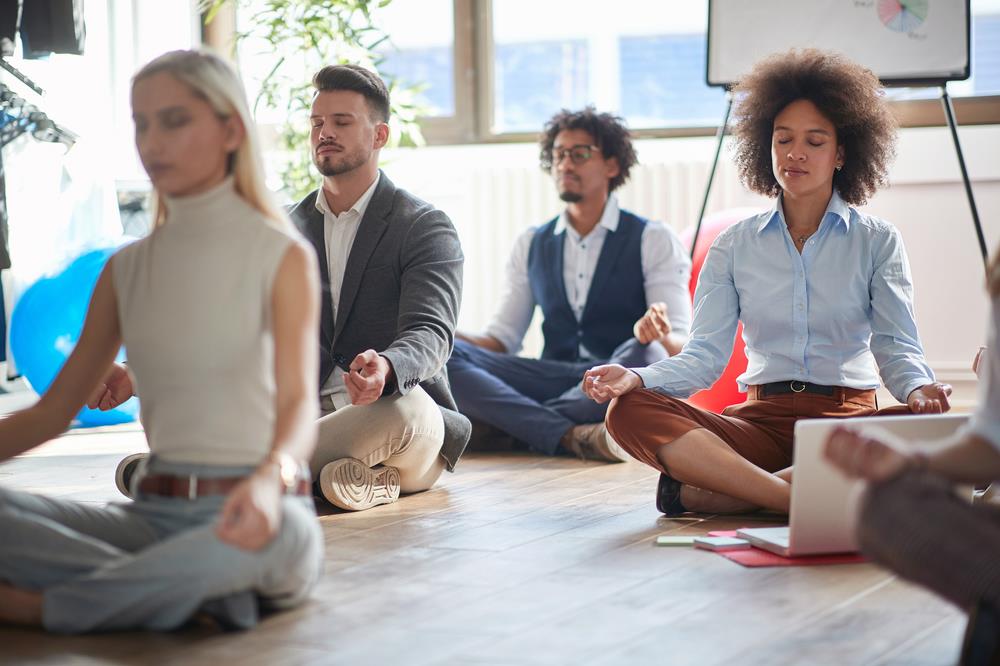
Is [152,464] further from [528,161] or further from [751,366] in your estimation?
[528,161]

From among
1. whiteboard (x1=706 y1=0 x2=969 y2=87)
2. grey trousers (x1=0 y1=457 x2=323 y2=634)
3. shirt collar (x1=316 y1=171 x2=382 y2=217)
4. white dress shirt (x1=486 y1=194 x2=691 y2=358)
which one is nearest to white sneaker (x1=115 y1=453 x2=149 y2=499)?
shirt collar (x1=316 y1=171 x2=382 y2=217)

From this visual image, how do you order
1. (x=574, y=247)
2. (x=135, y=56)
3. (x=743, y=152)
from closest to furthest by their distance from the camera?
(x=743, y=152) < (x=574, y=247) < (x=135, y=56)

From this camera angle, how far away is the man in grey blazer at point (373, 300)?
2.76 metres

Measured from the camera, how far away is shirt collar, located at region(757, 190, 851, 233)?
2.70m

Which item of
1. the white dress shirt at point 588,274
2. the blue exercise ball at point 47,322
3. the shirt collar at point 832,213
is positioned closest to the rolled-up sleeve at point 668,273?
the white dress shirt at point 588,274

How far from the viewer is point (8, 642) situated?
1.67 metres

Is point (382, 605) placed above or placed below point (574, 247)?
below

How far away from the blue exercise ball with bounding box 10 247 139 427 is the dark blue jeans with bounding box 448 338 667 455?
1.29 m

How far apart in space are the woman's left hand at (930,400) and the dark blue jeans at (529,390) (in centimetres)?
133

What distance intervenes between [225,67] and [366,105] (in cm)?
123

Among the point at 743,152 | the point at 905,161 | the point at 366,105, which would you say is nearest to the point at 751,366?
the point at 743,152

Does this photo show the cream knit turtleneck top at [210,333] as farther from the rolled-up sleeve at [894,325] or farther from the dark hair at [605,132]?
the dark hair at [605,132]

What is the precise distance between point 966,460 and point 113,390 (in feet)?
4.90

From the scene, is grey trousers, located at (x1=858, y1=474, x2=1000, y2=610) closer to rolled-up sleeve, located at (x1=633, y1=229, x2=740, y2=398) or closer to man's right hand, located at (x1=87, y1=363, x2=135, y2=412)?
rolled-up sleeve, located at (x1=633, y1=229, x2=740, y2=398)
